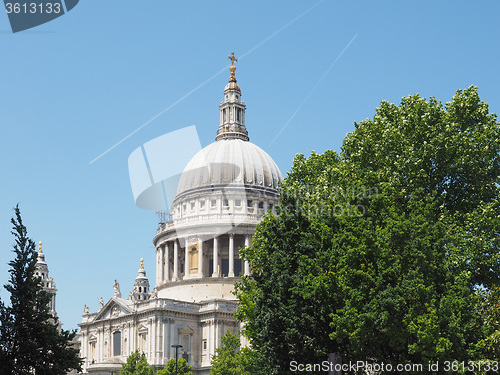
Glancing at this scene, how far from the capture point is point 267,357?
40.8m

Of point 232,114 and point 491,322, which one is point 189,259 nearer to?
point 232,114

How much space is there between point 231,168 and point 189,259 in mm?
14743

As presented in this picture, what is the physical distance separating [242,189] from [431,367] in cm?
7951

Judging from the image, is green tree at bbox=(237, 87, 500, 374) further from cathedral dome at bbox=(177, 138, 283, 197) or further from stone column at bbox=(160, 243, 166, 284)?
stone column at bbox=(160, 243, 166, 284)

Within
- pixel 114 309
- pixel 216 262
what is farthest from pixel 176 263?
pixel 114 309

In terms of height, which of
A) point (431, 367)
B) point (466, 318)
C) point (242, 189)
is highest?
point (242, 189)

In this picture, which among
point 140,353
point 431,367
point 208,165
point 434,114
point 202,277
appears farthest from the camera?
point 208,165

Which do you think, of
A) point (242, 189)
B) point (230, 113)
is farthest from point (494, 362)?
point (230, 113)

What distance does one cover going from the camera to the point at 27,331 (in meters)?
36.4

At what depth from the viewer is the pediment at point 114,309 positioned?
104062 mm

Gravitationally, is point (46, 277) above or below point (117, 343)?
above

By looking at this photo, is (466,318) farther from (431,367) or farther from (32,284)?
(32,284)

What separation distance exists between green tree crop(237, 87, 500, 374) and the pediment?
58361 mm

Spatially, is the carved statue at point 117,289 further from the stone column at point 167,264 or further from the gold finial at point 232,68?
the gold finial at point 232,68
